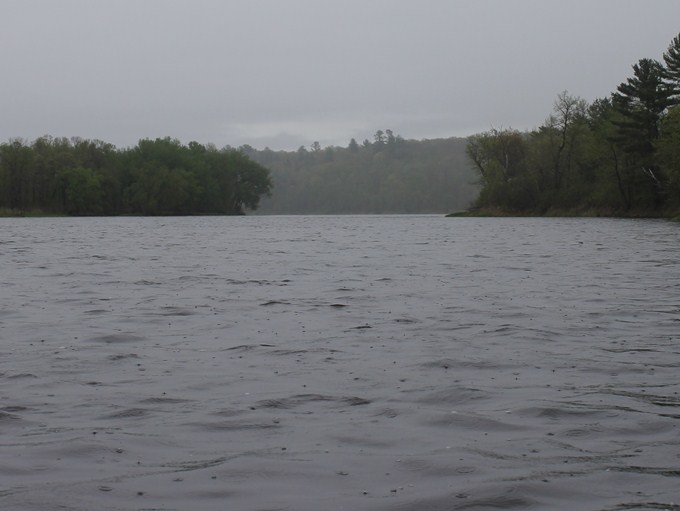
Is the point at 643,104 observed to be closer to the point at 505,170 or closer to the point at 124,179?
the point at 505,170

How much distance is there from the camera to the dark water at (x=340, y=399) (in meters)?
5.54

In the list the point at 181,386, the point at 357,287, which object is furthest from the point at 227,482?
the point at 357,287

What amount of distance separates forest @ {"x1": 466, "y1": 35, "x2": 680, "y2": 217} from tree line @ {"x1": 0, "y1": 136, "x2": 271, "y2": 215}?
6164 centimetres

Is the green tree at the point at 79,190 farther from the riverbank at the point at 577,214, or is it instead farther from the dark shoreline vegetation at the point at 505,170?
the riverbank at the point at 577,214

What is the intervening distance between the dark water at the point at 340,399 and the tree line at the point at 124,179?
13632 cm

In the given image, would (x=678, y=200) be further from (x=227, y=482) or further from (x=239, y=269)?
(x=227, y=482)

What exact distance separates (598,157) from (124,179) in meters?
95.4

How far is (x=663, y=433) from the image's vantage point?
268 inches

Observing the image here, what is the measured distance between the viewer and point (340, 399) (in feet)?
26.5

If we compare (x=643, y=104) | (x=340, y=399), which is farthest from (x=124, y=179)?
(x=340, y=399)

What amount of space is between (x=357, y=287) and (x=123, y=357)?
30.5ft

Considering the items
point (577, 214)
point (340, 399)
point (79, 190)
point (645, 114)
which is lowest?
point (340, 399)

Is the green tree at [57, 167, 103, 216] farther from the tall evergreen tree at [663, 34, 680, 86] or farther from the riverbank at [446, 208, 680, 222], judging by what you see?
the tall evergreen tree at [663, 34, 680, 86]

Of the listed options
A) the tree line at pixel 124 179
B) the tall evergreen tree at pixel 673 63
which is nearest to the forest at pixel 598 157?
the tall evergreen tree at pixel 673 63
